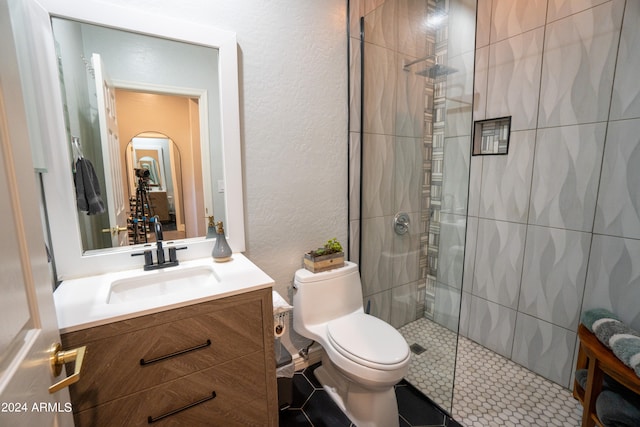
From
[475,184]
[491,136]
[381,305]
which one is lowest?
[381,305]

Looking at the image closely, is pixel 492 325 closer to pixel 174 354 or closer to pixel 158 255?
pixel 174 354

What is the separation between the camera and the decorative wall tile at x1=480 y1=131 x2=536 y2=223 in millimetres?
1842

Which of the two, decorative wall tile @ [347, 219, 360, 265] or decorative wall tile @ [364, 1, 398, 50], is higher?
decorative wall tile @ [364, 1, 398, 50]

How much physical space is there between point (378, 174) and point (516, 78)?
3.43 ft

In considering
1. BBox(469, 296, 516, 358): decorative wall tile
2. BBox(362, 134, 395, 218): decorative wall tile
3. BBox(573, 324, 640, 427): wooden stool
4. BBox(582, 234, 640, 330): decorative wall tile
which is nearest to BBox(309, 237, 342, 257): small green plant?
BBox(362, 134, 395, 218): decorative wall tile

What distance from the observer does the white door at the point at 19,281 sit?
458 mm

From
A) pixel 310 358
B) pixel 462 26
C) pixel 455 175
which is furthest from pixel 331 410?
pixel 462 26

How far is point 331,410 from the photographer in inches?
63.3

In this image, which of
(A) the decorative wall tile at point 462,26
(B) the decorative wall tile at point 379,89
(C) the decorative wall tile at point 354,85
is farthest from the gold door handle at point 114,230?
(A) the decorative wall tile at point 462,26

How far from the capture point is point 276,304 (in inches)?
54.0

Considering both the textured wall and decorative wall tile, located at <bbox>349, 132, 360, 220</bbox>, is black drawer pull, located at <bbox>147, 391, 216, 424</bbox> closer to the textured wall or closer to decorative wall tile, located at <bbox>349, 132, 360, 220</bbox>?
decorative wall tile, located at <bbox>349, 132, 360, 220</bbox>

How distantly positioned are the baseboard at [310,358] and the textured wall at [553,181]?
1217 millimetres

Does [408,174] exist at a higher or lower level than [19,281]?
higher

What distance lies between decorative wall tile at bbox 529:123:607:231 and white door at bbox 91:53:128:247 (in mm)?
2320
